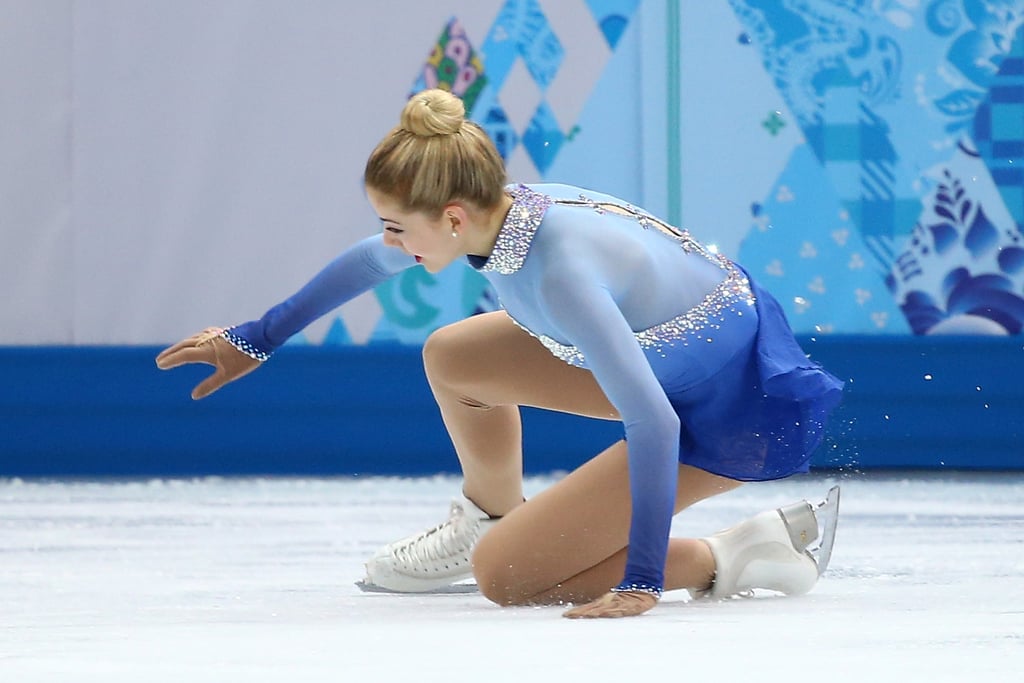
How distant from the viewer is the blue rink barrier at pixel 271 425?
4328mm

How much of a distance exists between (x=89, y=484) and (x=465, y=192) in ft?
8.34

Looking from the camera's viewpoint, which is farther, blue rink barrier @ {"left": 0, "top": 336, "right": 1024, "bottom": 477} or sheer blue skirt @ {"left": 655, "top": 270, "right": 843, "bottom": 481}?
blue rink barrier @ {"left": 0, "top": 336, "right": 1024, "bottom": 477}

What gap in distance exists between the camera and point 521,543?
7.07ft

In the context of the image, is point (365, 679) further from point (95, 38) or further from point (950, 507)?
point (95, 38)

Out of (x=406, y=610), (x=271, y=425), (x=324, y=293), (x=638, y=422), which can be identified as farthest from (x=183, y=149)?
(x=638, y=422)

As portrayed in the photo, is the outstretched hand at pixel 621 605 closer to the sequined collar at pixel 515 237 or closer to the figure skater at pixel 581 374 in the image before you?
the figure skater at pixel 581 374

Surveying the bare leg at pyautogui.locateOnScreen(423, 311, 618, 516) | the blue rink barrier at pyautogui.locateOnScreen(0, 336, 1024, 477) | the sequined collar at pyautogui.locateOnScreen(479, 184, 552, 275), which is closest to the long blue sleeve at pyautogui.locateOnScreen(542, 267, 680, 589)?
the sequined collar at pyautogui.locateOnScreen(479, 184, 552, 275)

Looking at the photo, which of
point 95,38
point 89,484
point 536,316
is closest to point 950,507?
point 536,316

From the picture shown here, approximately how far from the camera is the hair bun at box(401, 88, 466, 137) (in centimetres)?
193

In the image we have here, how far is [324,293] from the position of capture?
7.48ft

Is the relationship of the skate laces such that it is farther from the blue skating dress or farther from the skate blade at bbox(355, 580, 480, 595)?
the blue skating dress

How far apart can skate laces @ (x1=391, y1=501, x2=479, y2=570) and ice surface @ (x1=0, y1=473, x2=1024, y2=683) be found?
0.06 m

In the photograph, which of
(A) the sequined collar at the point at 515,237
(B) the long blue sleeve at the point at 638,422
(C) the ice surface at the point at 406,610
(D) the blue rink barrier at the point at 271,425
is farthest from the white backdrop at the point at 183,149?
(B) the long blue sleeve at the point at 638,422

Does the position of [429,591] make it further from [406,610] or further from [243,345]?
[243,345]
